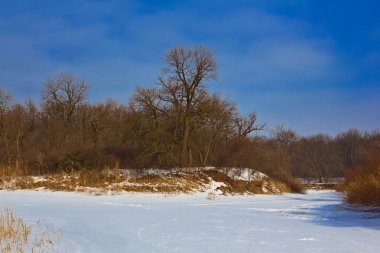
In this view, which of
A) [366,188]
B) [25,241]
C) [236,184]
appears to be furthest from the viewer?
[236,184]

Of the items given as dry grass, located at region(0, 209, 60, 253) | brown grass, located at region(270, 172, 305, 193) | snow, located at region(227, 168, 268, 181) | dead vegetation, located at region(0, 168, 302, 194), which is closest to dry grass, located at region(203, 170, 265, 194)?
dead vegetation, located at region(0, 168, 302, 194)

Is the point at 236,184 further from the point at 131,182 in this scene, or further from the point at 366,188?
the point at 366,188

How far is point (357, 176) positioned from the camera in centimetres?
1759

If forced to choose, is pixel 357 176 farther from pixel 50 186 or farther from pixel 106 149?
pixel 106 149

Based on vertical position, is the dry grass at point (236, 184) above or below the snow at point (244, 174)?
below

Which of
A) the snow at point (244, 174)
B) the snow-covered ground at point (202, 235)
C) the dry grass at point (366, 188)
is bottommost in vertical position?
the snow-covered ground at point (202, 235)

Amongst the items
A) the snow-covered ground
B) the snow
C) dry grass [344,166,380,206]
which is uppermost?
the snow

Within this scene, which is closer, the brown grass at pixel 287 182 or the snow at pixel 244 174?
the snow at pixel 244 174

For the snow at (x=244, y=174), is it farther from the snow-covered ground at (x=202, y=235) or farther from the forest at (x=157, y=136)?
the snow-covered ground at (x=202, y=235)

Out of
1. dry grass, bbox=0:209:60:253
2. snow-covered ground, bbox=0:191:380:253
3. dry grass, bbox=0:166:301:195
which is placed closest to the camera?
dry grass, bbox=0:209:60:253

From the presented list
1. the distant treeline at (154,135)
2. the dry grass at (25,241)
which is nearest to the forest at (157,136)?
the distant treeline at (154,135)

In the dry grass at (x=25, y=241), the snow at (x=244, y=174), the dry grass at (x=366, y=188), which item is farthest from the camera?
the snow at (x=244, y=174)

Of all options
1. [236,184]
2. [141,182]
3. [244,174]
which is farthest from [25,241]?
[244,174]

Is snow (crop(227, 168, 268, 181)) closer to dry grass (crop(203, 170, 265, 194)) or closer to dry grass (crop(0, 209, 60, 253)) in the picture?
dry grass (crop(203, 170, 265, 194))
